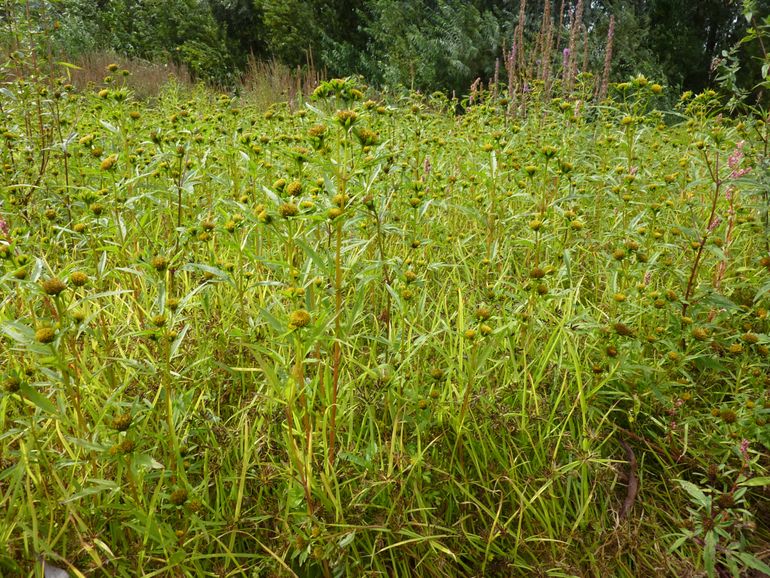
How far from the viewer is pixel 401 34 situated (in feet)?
35.6

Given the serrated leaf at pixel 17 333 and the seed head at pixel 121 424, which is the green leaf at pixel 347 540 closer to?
the seed head at pixel 121 424

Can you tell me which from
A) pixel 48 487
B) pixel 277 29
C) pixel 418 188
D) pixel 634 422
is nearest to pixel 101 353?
pixel 48 487

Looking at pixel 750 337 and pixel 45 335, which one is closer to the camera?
pixel 45 335

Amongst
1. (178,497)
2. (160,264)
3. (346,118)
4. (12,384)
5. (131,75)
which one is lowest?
(178,497)

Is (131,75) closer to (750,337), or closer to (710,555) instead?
(750,337)

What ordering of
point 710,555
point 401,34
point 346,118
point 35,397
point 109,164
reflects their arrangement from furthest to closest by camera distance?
1. point 401,34
2. point 109,164
3. point 346,118
4. point 710,555
5. point 35,397

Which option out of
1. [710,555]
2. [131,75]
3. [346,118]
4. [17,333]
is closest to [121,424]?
[17,333]

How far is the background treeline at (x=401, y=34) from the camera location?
30.0 feet

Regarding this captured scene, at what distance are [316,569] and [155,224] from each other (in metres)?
2.15

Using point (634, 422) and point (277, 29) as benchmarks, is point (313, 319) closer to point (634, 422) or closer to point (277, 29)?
point (634, 422)

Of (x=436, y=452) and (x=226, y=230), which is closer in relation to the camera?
(x=436, y=452)

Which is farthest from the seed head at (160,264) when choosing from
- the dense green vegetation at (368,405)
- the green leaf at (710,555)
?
the green leaf at (710,555)

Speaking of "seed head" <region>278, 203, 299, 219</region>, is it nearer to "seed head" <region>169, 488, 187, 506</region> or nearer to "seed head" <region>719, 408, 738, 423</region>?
"seed head" <region>169, 488, 187, 506</region>

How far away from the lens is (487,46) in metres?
9.77
